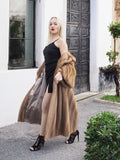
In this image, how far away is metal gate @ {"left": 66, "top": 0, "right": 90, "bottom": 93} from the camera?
29.2ft

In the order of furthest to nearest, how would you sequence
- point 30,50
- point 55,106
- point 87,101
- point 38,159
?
point 87,101 < point 30,50 < point 55,106 < point 38,159

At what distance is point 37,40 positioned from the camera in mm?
6992

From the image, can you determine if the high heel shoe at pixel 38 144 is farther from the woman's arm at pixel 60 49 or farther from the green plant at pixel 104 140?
the green plant at pixel 104 140

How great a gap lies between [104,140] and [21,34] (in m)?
3.89

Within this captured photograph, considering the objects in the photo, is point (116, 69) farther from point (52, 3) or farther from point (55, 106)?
point (55, 106)

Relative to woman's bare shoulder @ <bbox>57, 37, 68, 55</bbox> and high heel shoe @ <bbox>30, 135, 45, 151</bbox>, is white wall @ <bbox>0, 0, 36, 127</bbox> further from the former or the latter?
woman's bare shoulder @ <bbox>57, 37, 68, 55</bbox>

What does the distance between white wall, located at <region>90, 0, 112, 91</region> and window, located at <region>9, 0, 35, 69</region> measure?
3.38 metres

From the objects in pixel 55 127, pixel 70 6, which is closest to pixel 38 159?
pixel 55 127

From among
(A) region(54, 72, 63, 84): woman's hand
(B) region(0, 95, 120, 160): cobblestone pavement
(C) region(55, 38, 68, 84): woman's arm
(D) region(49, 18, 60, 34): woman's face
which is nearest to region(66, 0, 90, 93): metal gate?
(B) region(0, 95, 120, 160): cobblestone pavement

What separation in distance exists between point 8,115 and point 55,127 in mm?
Answer: 1735

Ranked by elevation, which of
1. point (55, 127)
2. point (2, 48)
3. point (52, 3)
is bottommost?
point (55, 127)

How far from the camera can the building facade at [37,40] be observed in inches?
232

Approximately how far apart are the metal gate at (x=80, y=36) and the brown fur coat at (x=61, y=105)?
426 cm

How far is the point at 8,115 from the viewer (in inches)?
235
